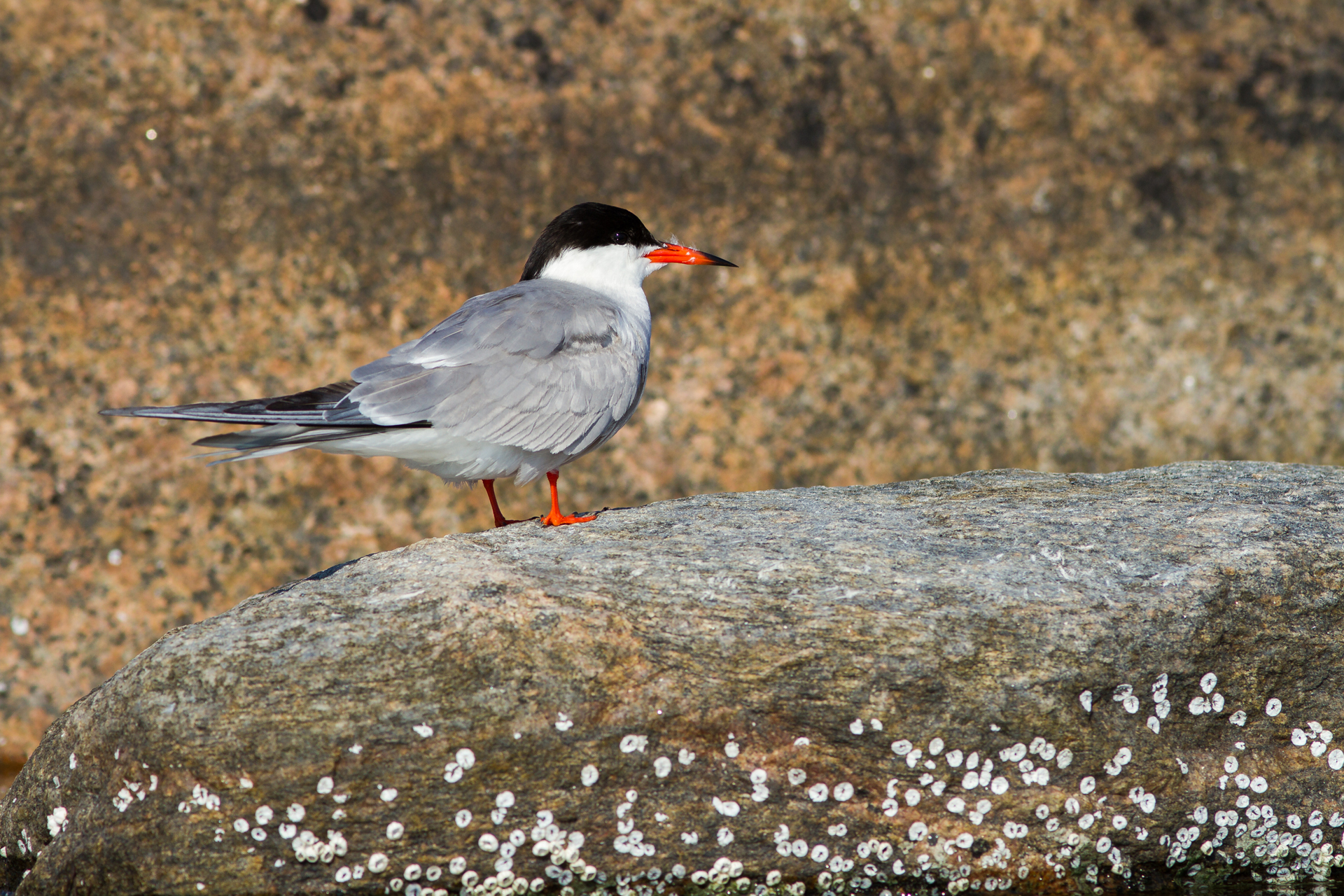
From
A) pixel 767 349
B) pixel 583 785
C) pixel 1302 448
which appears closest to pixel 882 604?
pixel 583 785

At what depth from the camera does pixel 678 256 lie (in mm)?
5137

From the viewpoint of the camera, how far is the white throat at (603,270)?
495 centimetres

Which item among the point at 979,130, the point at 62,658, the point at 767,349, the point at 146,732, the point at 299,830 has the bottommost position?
the point at 62,658

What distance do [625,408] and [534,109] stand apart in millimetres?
2522

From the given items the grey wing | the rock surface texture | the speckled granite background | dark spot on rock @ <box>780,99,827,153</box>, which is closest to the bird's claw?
the grey wing

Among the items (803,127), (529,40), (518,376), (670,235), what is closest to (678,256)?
(670,235)

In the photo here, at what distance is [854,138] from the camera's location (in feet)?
21.0

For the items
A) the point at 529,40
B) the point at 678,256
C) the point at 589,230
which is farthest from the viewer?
the point at 529,40

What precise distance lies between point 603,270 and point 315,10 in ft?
7.80

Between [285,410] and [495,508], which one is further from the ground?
[285,410]

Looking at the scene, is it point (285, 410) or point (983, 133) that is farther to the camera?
point (983, 133)

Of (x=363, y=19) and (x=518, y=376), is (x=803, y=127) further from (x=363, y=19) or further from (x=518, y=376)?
(x=518, y=376)

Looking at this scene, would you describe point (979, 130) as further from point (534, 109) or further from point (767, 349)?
point (534, 109)

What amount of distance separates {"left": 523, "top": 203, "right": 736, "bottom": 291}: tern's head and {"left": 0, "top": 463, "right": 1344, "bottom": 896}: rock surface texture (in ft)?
5.86
